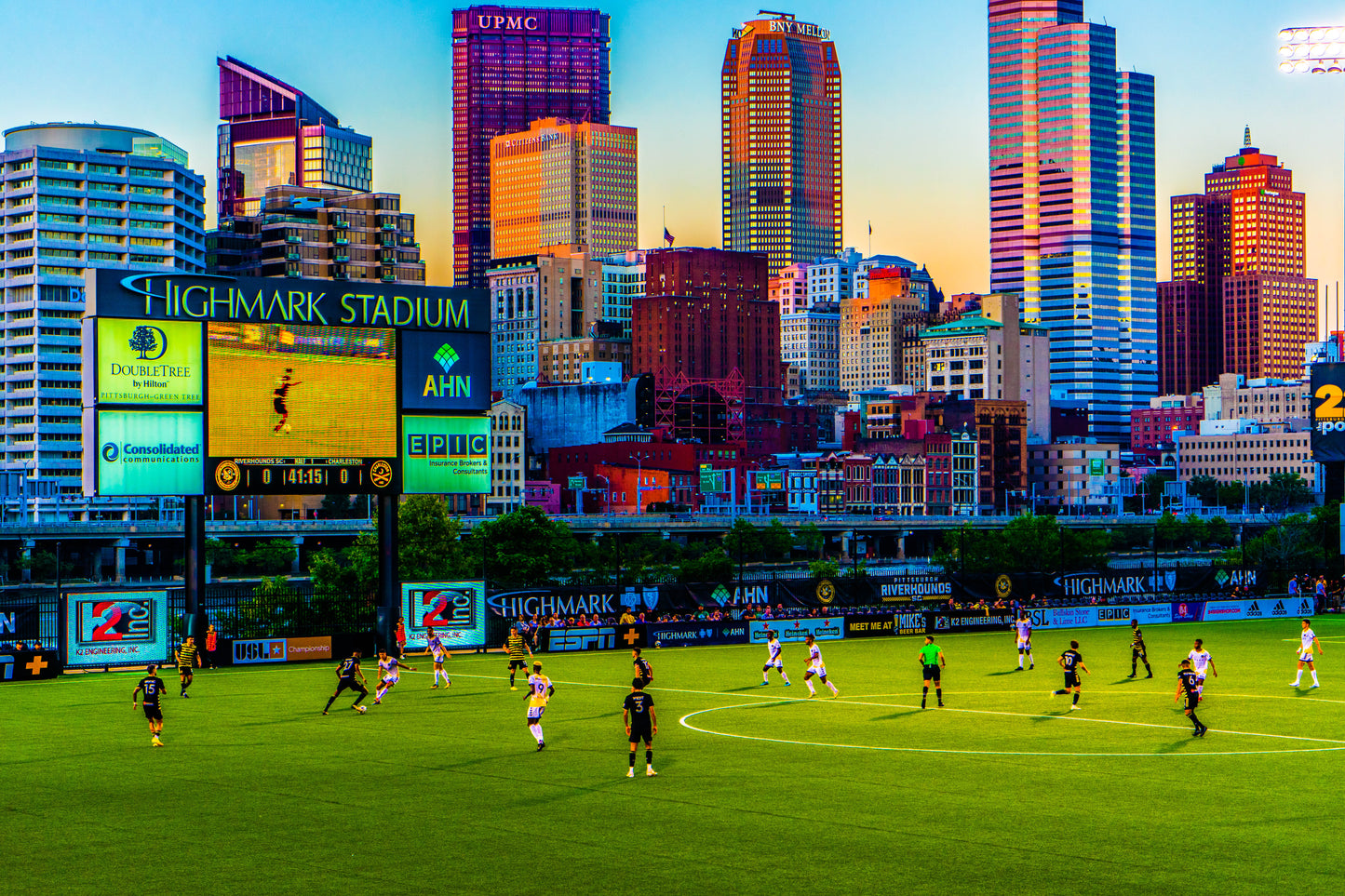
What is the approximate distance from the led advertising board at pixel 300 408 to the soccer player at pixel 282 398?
0.10 ft

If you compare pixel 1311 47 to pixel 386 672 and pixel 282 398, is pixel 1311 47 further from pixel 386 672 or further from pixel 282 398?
pixel 386 672

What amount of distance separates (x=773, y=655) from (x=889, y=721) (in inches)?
324

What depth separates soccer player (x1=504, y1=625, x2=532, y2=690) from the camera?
42.3 meters

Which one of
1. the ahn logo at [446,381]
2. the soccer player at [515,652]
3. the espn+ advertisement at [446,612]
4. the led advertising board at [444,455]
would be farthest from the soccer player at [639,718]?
the espn+ advertisement at [446,612]

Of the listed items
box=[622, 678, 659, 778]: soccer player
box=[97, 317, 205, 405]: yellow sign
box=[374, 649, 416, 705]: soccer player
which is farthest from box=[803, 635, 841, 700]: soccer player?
box=[97, 317, 205, 405]: yellow sign

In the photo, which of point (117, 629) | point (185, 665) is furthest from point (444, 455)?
point (185, 665)

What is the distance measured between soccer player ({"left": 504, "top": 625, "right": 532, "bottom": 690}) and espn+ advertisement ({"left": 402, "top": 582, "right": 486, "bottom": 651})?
1.58 meters

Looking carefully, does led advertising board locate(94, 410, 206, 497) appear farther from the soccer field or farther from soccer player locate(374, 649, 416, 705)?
soccer player locate(374, 649, 416, 705)

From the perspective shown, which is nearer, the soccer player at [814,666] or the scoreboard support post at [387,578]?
the soccer player at [814,666]

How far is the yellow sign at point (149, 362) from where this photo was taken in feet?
176

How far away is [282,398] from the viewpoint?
183 feet

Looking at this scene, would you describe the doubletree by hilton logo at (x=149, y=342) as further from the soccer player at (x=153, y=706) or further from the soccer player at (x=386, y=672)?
the soccer player at (x=153, y=706)

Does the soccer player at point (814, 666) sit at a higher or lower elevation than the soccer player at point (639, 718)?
lower

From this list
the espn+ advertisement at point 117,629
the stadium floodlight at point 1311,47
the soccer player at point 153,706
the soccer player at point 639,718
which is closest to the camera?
the soccer player at point 639,718
